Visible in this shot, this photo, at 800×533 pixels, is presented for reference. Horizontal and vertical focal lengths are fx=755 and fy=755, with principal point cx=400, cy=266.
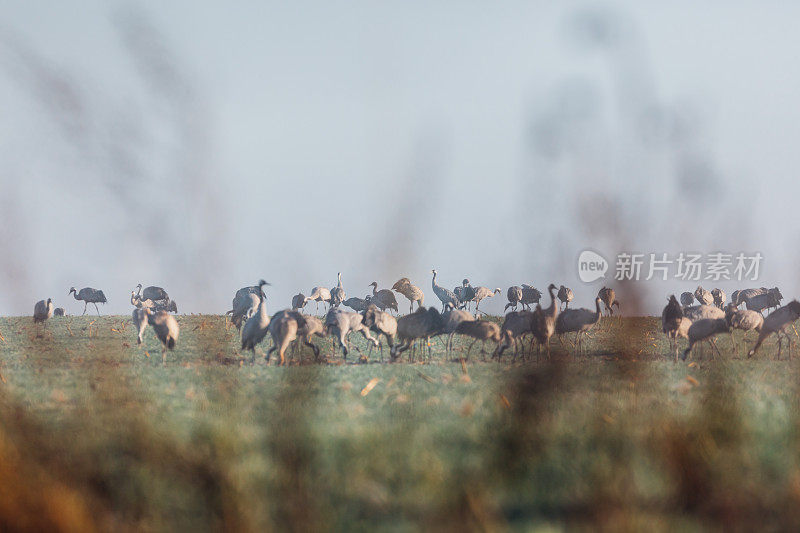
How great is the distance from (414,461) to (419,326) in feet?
38.1

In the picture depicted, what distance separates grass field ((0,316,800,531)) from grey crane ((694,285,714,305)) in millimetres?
22585

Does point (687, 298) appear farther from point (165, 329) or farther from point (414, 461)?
point (414, 461)

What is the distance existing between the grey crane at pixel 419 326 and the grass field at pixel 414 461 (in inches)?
347

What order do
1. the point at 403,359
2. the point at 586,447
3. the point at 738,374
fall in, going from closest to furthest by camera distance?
the point at 586,447
the point at 738,374
the point at 403,359

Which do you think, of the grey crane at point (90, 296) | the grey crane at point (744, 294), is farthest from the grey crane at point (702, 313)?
the grey crane at point (90, 296)

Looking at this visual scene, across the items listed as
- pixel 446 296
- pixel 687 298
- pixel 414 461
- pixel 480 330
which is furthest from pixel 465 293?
pixel 414 461

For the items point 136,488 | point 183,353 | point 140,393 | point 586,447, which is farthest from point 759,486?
point 183,353

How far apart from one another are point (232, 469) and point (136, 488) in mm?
602

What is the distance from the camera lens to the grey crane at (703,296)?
29.2m

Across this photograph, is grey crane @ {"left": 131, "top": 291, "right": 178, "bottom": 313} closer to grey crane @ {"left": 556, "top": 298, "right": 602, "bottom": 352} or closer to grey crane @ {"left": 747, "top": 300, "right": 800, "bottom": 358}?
grey crane @ {"left": 556, "top": 298, "right": 602, "bottom": 352}

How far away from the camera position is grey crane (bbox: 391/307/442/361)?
16797 mm

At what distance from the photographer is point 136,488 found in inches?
189

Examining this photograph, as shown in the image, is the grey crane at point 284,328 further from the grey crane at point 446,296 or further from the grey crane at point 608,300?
the grey crane at point 446,296

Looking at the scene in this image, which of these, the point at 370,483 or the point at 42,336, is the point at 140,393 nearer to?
the point at 370,483
